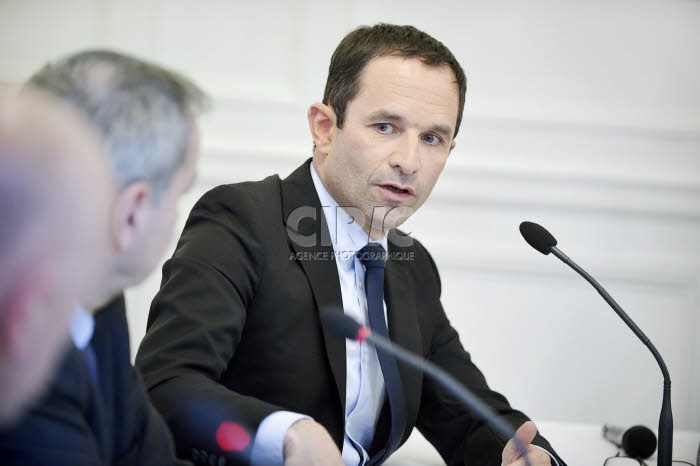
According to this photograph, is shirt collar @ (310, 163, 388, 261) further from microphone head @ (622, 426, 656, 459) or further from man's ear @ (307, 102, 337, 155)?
microphone head @ (622, 426, 656, 459)

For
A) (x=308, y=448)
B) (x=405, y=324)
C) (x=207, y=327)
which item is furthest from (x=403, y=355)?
(x=405, y=324)

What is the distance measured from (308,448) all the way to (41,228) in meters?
0.68

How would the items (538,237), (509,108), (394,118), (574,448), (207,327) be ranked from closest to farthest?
(207,327), (538,237), (394,118), (574,448), (509,108)

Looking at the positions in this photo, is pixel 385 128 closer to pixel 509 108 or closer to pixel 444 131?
pixel 444 131

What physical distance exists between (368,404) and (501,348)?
139cm

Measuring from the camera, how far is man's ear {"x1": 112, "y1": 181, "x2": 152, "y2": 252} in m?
0.72

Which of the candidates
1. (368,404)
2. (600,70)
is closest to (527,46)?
(600,70)

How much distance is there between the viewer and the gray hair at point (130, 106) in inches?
28.8

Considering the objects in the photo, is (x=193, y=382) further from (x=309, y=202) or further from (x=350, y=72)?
(x=350, y=72)

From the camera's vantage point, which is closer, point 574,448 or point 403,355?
point 403,355

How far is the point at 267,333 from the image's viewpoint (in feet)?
5.13

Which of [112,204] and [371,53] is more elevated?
[371,53]

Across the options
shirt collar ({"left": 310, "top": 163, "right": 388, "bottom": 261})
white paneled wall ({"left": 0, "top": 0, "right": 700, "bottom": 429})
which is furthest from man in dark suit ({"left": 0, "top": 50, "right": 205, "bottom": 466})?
white paneled wall ({"left": 0, "top": 0, "right": 700, "bottom": 429})

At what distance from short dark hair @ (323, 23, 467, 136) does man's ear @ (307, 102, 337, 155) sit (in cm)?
2
